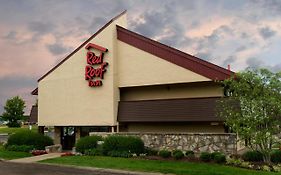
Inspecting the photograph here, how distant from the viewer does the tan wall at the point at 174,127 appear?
78.0ft

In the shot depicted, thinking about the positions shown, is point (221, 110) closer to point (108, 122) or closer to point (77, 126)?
point (108, 122)

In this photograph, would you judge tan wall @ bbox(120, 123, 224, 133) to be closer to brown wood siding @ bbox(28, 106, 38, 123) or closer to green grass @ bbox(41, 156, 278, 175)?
green grass @ bbox(41, 156, 278, 175)

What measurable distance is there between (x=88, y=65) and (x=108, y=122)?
5.05m

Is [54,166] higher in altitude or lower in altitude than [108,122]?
lower

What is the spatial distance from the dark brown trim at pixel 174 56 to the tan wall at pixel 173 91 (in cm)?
179

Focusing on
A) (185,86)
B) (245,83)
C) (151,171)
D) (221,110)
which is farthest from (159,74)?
(151,171)

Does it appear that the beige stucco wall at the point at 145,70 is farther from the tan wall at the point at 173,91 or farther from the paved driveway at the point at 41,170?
the paved driveway at the point at 41,170

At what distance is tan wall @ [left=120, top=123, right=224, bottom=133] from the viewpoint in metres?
23.8

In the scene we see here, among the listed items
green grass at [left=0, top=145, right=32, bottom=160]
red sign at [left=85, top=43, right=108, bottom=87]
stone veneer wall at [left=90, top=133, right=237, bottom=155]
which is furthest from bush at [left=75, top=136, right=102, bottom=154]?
red sign at [left=85, top=43, right=108, bottom=87]

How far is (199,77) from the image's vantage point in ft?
75.0

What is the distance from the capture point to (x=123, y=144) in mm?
21750

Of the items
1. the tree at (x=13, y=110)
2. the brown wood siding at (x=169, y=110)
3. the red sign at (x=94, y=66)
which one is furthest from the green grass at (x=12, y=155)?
the tree at (x=13, y=110)

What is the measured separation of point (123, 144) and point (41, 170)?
588 centimetres

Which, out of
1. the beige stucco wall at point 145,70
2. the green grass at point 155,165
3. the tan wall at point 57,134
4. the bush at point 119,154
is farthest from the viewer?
the tan wall at point 57,134
